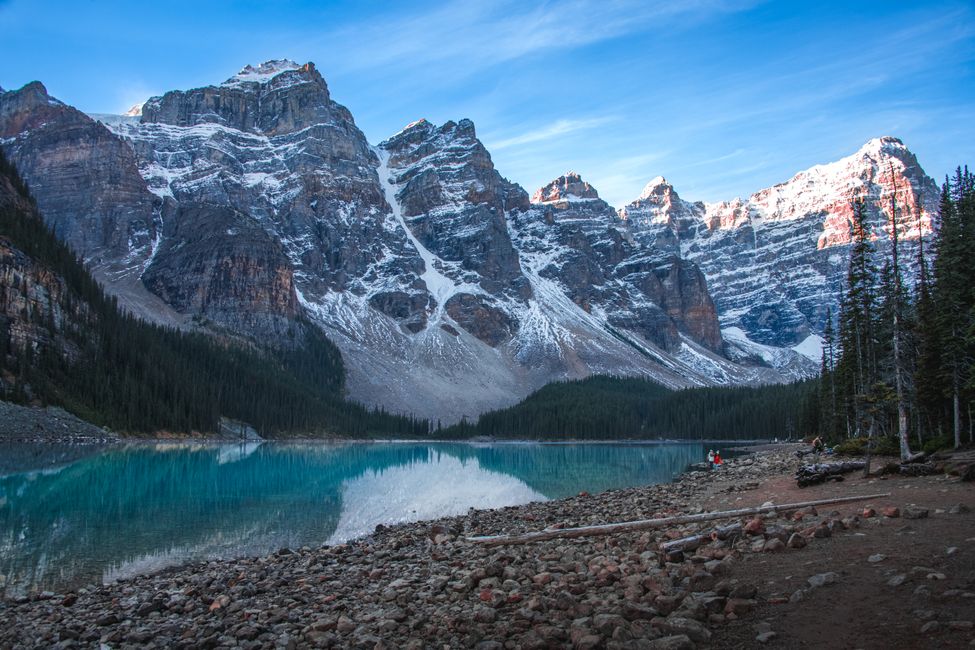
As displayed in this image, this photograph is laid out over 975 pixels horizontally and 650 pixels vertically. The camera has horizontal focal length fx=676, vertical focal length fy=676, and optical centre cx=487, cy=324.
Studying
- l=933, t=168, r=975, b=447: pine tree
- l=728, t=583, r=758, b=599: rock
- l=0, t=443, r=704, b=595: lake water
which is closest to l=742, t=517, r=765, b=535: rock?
l=728, t=583, r=758, b=599: rock

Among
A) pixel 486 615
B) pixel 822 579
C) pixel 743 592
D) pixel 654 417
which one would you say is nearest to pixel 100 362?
pixel 486 615

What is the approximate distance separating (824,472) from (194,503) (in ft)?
97.8

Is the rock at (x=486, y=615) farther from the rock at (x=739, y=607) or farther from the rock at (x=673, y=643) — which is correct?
the rock at (x=739, y=607)

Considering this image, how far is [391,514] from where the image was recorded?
33.7 m

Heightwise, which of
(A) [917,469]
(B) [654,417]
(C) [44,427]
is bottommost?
(B) [654,417]

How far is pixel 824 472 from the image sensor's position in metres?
25.8

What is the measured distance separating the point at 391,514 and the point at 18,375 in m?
77.3

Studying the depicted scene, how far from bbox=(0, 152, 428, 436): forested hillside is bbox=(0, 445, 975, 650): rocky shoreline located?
8213cm

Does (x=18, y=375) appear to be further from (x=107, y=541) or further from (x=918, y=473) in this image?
(x=918, y=473)

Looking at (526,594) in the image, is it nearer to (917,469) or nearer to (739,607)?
(739,607)

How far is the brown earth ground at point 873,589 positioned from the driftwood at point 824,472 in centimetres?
1158

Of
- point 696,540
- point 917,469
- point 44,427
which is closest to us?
point 696,540

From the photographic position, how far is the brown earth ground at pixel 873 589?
7.57 meters

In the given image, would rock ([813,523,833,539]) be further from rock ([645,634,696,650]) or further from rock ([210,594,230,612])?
rock ([210,594,230,612])
